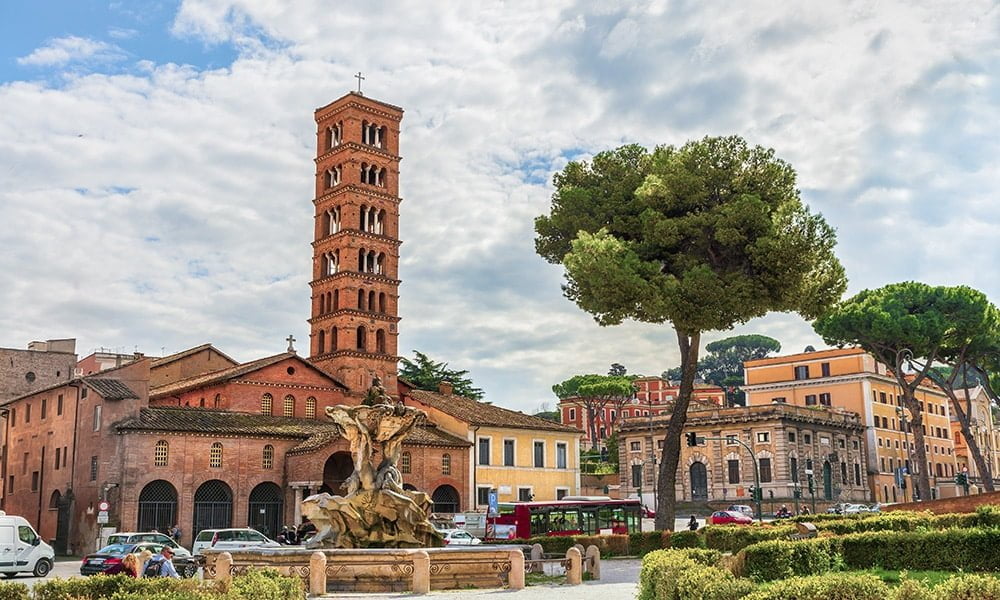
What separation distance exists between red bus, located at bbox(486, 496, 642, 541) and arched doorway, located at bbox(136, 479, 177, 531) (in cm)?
1446

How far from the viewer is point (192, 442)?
1761 inches

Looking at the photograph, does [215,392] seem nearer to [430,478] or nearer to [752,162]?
[430,478]

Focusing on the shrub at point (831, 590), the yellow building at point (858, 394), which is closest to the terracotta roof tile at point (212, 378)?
the yellow building at point (858, 394)

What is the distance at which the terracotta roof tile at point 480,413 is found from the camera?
54812 millimetres

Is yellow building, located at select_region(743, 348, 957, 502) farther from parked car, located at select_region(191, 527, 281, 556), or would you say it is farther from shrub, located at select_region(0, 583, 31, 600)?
shrub, located at select_region(0, 583, 31, 600)

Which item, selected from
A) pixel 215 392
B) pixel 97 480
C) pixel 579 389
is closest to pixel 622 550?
pixel 97 480

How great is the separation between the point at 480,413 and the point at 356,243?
42.1 feet

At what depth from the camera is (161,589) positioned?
1334 cm

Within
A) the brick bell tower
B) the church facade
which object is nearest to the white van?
the church facade

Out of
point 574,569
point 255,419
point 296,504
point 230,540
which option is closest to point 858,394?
point 296,504

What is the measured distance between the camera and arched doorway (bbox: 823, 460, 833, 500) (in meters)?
72.4

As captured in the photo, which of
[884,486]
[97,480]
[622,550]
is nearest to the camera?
[622,550]

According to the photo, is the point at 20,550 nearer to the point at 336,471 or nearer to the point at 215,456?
the point at 215,456

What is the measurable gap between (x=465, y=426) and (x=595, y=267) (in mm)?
21092
